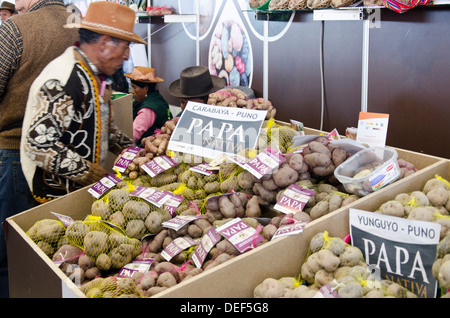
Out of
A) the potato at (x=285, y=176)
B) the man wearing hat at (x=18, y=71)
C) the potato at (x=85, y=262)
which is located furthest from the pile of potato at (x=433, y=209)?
the man wearing hat at (x=18, y=71)

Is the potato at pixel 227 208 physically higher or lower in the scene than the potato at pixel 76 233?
higher

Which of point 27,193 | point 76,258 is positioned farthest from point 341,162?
point 27,193

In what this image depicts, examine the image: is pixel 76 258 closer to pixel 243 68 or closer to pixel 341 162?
pixel 341 162

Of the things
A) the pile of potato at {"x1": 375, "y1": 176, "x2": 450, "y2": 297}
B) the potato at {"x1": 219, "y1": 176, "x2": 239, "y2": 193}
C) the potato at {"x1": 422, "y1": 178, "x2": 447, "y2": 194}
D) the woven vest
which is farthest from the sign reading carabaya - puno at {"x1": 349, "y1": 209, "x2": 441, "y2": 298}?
the woven vest

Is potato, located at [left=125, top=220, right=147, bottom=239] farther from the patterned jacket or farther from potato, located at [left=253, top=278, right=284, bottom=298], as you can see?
potato, located at [left=253, top=278, right=284, bottom=298]

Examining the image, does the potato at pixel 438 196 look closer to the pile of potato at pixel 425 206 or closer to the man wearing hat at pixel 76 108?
the pile of potato at pixel 425 206

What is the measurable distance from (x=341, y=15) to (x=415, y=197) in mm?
1809

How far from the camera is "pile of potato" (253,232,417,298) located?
4.30 ft

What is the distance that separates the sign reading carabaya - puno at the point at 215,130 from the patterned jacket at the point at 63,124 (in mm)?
456

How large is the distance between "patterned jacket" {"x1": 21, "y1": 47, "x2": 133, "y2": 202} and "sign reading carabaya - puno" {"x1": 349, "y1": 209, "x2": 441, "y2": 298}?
1479 millimetres

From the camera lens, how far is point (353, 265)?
1.47 metres

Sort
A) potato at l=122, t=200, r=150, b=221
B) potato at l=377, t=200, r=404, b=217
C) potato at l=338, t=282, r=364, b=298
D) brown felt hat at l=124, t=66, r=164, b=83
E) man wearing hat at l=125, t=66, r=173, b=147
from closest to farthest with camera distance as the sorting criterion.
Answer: potato at l=338, t=282, r=364, b=298
potato at l=377, t=200, r=404, b=217
potato at l=122, t=200, r=150, b=221
man wearing hat at l=125, t=66, r=173, b=147
brown felt hat at l=124, t=66, r=164, b=83

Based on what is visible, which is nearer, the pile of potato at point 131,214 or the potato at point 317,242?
the potato at point 317,242

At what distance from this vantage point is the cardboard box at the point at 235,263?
4.71 ft
